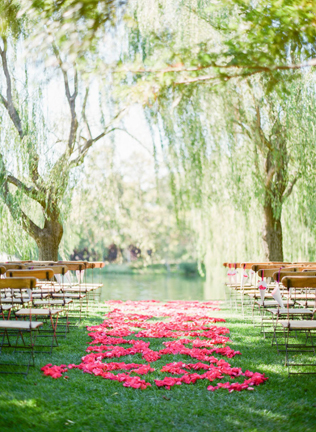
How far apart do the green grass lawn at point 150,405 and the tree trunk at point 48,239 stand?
17.5ft

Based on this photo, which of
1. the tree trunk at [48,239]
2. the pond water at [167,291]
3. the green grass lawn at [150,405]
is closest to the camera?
the green grass lawn at [150,405]

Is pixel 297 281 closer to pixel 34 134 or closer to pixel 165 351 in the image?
pixel 165 351

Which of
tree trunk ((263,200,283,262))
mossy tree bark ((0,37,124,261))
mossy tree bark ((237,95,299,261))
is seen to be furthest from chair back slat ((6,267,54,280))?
tree trunk ((263,200,283,262))

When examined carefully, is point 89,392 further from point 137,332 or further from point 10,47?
point 10,47

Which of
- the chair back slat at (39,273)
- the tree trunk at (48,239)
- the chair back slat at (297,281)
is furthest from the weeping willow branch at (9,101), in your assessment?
the chair back slat at (297,281)

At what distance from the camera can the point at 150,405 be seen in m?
3.32

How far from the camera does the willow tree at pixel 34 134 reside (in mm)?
8219

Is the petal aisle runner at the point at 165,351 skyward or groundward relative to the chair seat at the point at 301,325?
groundward

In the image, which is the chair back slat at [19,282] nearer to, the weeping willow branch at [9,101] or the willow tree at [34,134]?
the willow tree at [34,134]

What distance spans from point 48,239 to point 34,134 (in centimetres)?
227

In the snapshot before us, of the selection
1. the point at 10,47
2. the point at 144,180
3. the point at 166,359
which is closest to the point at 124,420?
the point at 166,359

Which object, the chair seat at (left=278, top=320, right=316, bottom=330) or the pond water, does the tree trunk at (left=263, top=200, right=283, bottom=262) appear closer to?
the pond water

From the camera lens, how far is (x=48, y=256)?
9414 mm

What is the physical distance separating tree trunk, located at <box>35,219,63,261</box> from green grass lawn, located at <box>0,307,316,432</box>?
17.5ft
